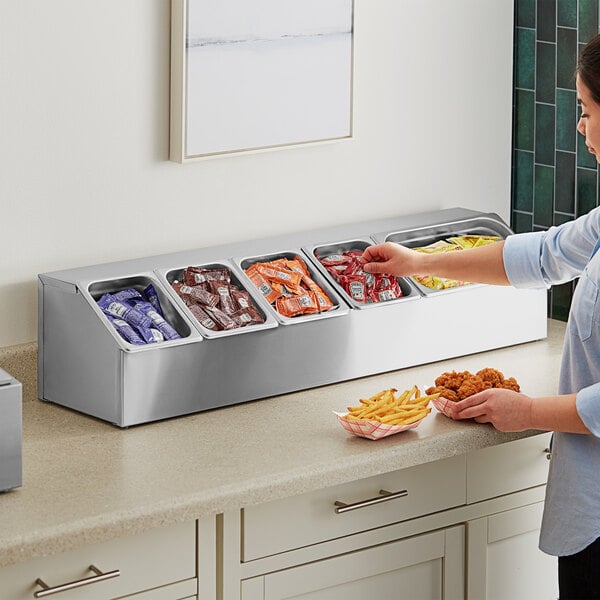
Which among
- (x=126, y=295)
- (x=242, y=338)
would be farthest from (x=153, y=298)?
(x=242, y=338)

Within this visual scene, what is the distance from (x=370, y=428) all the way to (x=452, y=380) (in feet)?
0.78

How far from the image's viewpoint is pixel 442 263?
2.59 meters

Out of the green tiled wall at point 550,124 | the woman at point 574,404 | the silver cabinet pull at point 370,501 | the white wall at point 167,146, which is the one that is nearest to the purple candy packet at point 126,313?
the white wall at point 167,146

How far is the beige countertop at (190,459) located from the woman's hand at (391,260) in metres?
0.22

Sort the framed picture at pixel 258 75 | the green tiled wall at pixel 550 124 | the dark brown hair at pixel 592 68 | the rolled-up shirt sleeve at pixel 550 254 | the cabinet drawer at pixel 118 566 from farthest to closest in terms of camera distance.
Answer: the green tiled wall at pixel 550 124 < the framed picture at pixel 258 75 < the rolled-up shirt sleeve at pixel 550 254 < the dark brown hair at pixel 592 68 < the cabinet drawer at pixel 118 566

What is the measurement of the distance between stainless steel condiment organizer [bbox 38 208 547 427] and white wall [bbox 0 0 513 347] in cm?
8

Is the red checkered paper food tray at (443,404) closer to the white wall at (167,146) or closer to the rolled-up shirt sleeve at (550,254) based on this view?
the rolled-up shirt sleeve at (550,254)

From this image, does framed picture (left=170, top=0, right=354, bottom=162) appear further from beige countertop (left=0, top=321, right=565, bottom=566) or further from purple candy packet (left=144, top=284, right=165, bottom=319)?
beige countertop (left=0, top=321, right=565, bottom=566)

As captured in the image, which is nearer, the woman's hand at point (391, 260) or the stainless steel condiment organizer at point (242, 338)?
the stainless steel condiment organizer at point (242, 338)

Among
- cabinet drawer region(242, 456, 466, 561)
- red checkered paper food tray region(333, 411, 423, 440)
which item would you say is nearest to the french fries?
red checkered paper food tray region(333, 411, 423, 440)

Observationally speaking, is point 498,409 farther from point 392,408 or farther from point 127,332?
point 127,332

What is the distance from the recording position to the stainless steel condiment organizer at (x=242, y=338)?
2395mm

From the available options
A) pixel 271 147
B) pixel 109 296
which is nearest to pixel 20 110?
pixel 109 296

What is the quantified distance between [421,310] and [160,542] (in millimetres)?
834
